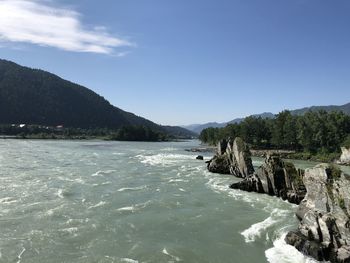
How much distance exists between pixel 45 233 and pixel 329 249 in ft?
77.7

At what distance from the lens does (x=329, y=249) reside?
1270 inches

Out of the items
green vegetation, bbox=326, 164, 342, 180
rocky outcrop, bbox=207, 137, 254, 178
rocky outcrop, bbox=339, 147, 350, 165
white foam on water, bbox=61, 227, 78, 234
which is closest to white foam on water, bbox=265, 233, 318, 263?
green vegetation, bbox=326, 164, 342, 180

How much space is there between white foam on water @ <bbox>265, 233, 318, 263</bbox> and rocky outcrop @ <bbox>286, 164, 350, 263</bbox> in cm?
51

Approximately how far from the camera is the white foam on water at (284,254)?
31016 millimetres

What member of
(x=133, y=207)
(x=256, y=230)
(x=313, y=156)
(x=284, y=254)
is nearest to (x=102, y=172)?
(x=133, y=207)

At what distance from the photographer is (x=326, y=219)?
113 ft

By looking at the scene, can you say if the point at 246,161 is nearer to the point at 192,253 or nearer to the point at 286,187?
the point at 286,187

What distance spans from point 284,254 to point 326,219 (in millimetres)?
5150

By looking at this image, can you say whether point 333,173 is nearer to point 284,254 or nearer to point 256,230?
point 256,230

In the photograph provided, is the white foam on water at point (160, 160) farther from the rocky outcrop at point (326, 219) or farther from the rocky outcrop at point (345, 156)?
the rocky outcrop at point (326, 219)

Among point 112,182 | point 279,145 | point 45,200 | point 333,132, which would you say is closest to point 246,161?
point 112,182

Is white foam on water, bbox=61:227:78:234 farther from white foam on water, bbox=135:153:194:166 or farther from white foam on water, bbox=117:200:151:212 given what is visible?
white foam on water, bbox=135:153:194:166

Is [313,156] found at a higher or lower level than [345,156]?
lower

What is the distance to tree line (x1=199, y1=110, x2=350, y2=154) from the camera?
5162 inches
